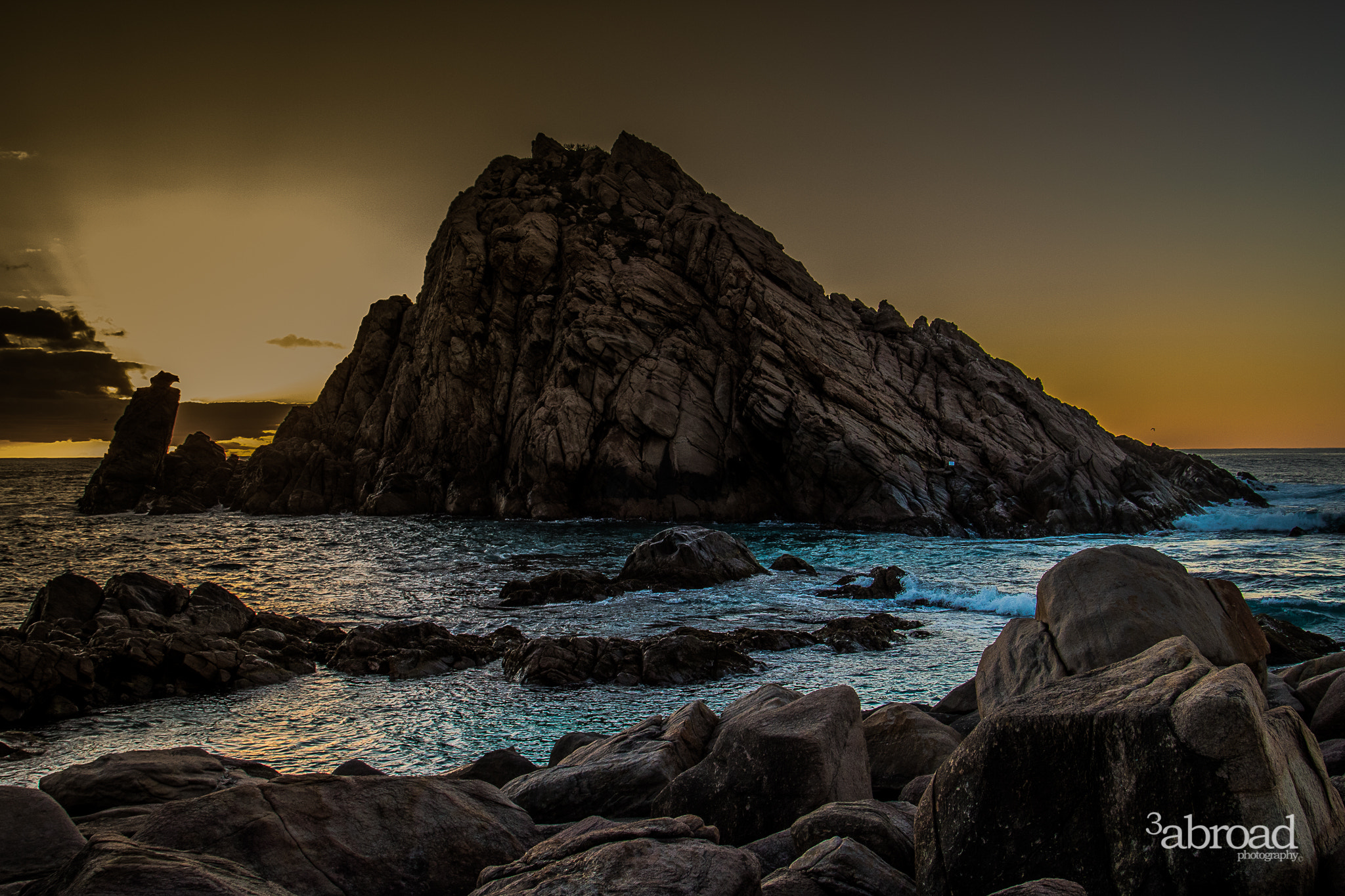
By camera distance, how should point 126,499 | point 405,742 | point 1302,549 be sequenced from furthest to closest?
1. point 126,499
2. point 1302,549
3. point 405,742

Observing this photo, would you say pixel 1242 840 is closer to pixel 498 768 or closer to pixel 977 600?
pixel 498 768

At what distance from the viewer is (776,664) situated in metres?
15.0

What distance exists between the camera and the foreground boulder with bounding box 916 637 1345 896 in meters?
3.42

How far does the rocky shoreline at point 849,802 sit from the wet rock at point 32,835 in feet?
0.05

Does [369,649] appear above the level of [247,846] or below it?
below

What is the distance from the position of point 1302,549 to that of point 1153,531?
33.2ft

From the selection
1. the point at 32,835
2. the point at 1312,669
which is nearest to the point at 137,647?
the point at 32,835

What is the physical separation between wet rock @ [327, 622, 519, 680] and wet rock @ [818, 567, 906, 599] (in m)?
11.4

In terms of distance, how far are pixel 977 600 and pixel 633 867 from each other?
20.3m

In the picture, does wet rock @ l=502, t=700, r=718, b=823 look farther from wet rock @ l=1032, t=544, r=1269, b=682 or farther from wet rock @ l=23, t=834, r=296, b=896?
wet rock @ l=1032, t=544, r=1269, b=682

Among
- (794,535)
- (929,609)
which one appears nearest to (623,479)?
(794,535)

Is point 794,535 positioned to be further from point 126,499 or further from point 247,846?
point 126,499

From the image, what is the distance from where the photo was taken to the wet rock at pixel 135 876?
3250 millimetres

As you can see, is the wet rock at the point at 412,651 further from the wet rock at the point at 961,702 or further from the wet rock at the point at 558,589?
the wet rock at the point at 961,702
